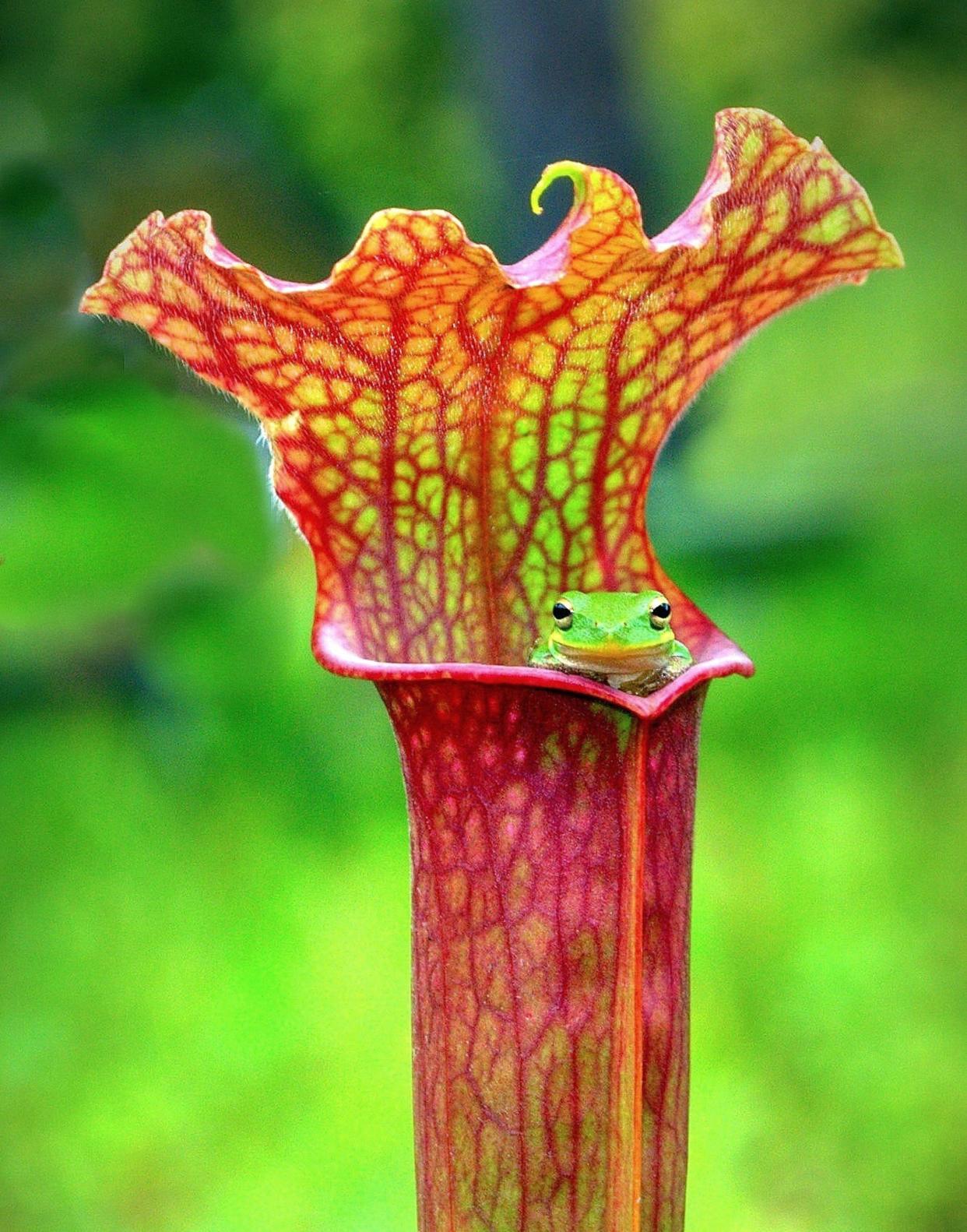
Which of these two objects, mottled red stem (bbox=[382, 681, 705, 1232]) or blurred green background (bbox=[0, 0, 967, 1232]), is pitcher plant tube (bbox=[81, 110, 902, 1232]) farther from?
blurred green background (bbox=[0, 0, 967, 1232])

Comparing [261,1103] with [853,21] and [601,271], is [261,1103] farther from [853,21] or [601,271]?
[853,21]

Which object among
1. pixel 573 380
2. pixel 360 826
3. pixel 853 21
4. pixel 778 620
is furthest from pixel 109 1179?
pixel 853 21

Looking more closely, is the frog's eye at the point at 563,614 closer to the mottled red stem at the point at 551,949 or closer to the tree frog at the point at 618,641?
the tree frog at the point at 618,641

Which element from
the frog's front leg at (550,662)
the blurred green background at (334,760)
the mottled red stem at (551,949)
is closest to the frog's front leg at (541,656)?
the frog's front leg at (550,662)

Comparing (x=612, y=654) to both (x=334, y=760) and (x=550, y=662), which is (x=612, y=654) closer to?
(x=550, y=662)

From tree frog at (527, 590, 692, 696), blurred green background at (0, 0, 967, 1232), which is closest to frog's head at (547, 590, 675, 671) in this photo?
tree frog at (527, 590, 692, 696)
